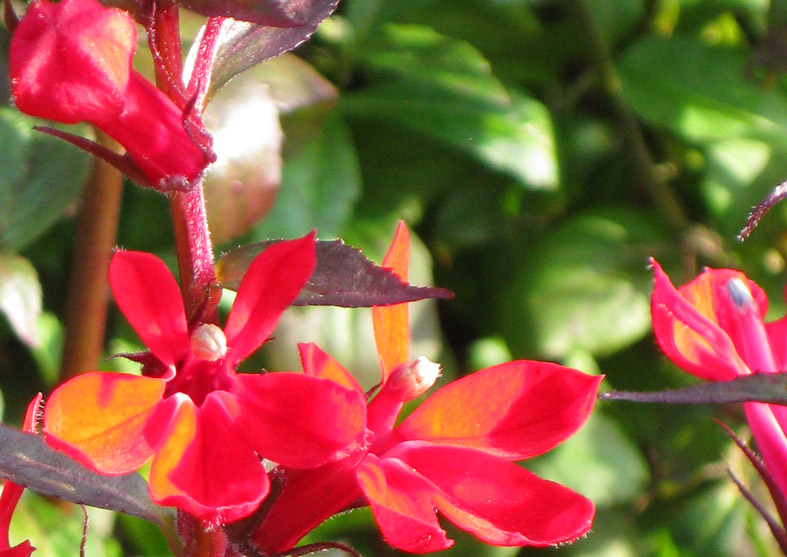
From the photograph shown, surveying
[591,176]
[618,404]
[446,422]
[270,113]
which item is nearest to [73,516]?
[270,113]

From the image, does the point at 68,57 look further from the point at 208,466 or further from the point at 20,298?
the point at 20,298

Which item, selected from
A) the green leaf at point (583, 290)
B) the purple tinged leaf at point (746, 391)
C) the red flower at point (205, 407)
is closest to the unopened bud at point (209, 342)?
the red flower at point (205, 407)

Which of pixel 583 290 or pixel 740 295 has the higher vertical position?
pixel 740 295

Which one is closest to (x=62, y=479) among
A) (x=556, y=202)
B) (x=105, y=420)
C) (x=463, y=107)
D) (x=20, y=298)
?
(x=105, y=420)

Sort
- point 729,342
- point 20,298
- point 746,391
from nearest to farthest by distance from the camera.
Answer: point 746,391
point 729,342
point 20,298

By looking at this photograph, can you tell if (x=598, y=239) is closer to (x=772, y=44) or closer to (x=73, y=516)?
(x=772, y=44)

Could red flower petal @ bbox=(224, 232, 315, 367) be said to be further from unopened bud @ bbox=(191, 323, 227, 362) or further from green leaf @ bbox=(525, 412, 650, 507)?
green leaf @ bbox=(525, 412, 650, 507)

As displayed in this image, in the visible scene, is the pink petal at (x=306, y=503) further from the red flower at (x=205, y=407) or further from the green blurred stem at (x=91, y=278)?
the green blurred stem at (x=91, y=278)
